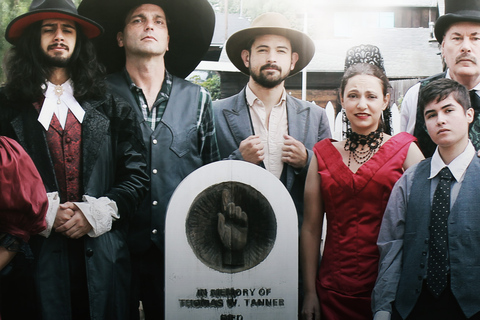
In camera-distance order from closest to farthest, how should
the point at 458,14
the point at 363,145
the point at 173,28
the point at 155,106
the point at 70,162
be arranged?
the point at 70,162, the point at 363,145, the point at 155,106, the point at 458,14, the point at 173,28

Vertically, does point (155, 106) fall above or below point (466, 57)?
below

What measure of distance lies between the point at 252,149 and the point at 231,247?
1.97 ft

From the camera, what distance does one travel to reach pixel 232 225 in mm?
2609

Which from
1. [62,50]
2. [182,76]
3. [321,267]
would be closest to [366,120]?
[321,267]

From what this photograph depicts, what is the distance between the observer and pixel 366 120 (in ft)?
8.78

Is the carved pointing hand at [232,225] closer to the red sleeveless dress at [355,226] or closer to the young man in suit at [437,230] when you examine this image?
the red sleeveless dress at [355,226]

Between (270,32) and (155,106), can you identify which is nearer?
(155,106)

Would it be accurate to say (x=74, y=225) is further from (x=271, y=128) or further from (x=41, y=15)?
(x=271, y=128)

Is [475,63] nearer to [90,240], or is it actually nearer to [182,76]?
[182,76]

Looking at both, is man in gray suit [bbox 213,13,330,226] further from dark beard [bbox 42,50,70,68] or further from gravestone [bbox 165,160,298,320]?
dark beard [bbox 42,50,70,68]

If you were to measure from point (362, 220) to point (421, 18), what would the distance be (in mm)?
22807

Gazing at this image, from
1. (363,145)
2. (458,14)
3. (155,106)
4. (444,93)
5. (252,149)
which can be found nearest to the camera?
(444,93)

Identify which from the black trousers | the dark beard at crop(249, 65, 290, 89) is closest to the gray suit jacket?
the dark beard at crop(249, 65, 290, 89)

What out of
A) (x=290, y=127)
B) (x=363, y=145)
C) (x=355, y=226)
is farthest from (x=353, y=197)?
(x=290, y=127)
